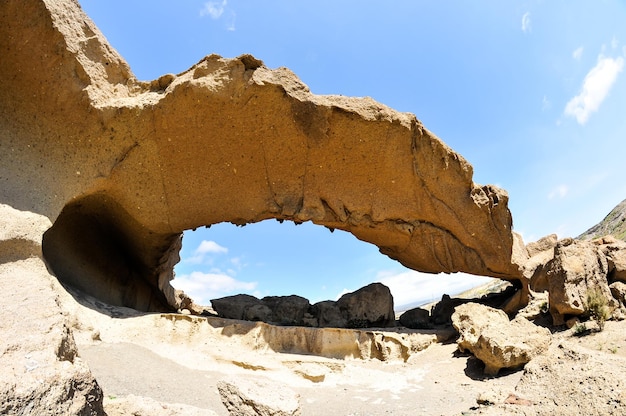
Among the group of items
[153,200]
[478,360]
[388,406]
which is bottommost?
[388,406]

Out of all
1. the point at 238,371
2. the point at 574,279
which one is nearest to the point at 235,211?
the point at 238,371

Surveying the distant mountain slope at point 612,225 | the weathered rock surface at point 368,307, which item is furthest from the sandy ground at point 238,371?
the distant mountain slope at point 612,225

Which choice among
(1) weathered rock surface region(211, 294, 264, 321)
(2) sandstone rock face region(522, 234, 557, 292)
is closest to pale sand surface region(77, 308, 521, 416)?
(1) weathered rock surface region(211, 294, 264, 321)

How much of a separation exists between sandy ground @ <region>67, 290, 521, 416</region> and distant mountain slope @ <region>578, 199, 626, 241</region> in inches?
859

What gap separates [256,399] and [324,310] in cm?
729

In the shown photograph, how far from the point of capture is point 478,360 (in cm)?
762

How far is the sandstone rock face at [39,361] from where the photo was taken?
227cm

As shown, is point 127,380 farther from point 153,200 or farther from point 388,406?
point 153,200

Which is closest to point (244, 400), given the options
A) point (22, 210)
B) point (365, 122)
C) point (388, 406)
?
point (388, 406)

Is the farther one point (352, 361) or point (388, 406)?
point (352, 361)

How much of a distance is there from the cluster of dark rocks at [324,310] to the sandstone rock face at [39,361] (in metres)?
6.42

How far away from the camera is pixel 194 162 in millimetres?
8367

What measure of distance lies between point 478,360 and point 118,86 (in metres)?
8.14

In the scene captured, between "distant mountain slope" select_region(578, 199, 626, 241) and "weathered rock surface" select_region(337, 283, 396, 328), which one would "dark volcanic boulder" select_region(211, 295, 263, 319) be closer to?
"weathered rock surface" select_region(337, 283, 396, 328)
